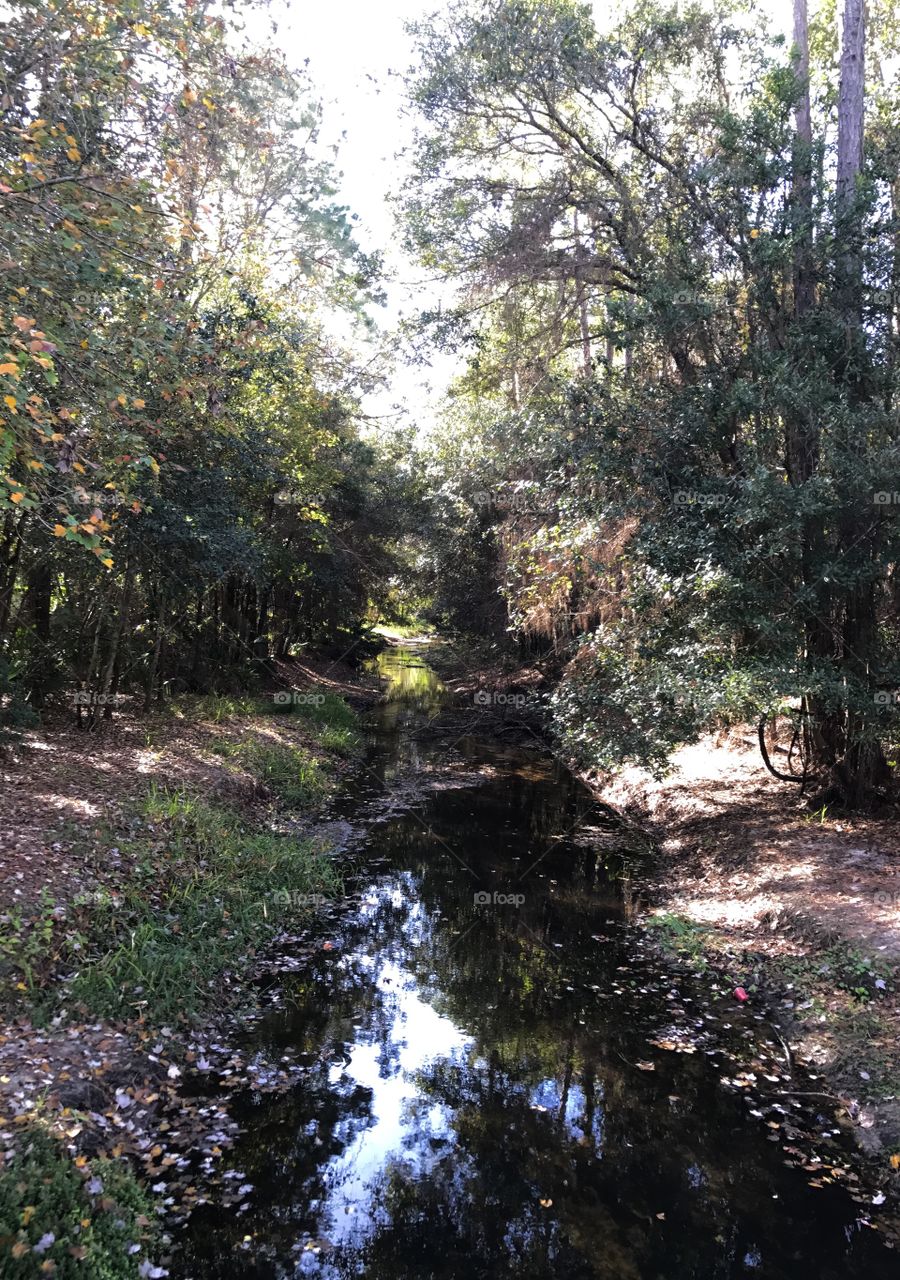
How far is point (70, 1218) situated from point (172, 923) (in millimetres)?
3894

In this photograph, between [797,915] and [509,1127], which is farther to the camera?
[797,915]

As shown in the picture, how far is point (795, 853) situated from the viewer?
1012 centimetres

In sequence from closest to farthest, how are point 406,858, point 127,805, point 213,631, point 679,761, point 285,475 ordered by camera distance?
point 127,805
point 406,858
point 679,761
point 285,475
point 213,631

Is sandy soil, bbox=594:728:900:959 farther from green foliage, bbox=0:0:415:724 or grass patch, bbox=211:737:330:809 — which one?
green foliage, bbox=0:0:415:724

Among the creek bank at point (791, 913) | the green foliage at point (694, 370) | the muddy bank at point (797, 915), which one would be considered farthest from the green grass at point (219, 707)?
the muddy bank at point (797, 915)

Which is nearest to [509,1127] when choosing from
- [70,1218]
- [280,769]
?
[70,1218]

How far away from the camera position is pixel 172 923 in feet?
26.4

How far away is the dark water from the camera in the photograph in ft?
15.7

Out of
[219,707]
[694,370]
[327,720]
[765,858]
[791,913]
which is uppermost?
[694,370]

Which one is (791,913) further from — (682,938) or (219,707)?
(219,707)

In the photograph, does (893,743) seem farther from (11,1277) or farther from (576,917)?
(11,1277)

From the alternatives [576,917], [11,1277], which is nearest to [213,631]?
[576,917]

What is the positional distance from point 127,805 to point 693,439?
853 centimetres

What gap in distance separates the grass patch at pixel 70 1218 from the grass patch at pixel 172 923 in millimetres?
1675
